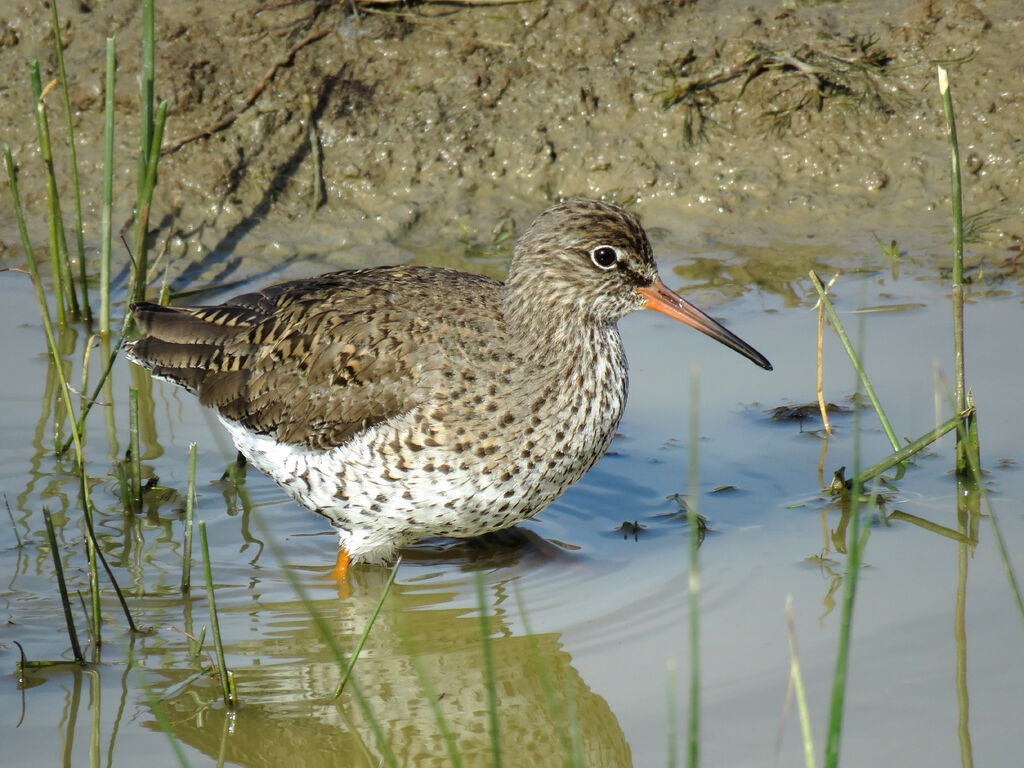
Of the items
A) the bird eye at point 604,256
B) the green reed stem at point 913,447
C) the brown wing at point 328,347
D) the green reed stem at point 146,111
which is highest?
the green reed stem at point 146,111

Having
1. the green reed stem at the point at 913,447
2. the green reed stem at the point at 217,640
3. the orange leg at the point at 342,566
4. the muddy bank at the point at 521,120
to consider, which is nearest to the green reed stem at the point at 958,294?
the green reed stem at the point at 913,447

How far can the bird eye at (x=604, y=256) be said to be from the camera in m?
5.56

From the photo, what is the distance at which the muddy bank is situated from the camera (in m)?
8.66

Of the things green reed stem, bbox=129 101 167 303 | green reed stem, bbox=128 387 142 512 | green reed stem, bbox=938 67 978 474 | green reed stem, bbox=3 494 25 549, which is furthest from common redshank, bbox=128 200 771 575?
→ green reed stem, bbox=3 494 25 549

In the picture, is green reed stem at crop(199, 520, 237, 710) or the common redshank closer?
green reed stem at crop(199, 520, 237, 710)

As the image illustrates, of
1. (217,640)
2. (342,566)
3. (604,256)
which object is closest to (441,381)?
(604,256)

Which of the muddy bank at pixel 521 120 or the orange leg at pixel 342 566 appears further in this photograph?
the muddy bank at pixel 521 120

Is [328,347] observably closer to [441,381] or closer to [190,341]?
[441,381]

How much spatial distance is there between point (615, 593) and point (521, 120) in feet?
15.4

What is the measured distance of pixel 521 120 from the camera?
909 cm

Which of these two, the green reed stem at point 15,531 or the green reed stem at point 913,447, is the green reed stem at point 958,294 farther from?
the green reed stem at point 15,531

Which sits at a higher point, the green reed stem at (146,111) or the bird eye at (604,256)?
the green reed stem at (146,111)

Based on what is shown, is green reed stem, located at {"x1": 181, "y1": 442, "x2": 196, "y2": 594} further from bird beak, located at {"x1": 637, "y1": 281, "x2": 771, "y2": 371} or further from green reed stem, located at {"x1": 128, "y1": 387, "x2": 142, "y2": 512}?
bird beak, located at {"x1": 637, "y1": 281, "x2": 771, "y2": 371}

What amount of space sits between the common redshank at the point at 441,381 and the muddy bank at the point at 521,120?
8.93 ft
